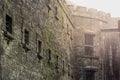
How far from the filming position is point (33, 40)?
59.9 feet

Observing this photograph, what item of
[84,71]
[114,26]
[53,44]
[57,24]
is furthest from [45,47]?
[114,26]

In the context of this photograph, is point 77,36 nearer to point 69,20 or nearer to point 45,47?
point 69,20

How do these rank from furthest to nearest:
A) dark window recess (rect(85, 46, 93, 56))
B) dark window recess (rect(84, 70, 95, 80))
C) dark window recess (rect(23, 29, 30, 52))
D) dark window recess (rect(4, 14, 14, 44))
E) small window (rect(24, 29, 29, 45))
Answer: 1. dark window recess (rect(85, 46, 93, 56))
2. dark window recess (rect(84, 70, 95, 80))
3. small window (rect(24, 29, 29, 45))
4. dark window recess (rect(23, 29, 30, 52))
5. dark window recess (rect(4, 14, 14, 44))

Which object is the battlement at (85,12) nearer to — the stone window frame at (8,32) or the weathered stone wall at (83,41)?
the weathered stone wall at (83,41)

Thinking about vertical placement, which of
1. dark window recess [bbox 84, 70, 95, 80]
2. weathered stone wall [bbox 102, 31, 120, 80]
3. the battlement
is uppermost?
the battlement

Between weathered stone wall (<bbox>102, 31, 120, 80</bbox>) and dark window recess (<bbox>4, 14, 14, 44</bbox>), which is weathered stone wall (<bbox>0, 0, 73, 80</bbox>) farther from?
weathered stone wall (<bbox>102, 31, 120, 80</bbox>)

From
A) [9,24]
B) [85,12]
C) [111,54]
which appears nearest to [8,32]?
[9,24]

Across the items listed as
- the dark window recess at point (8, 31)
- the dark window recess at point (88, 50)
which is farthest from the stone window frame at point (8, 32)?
the dark window recess at point (88, 50)

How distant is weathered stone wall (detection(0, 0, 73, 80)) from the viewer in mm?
14453

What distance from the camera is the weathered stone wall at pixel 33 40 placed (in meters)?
14.5

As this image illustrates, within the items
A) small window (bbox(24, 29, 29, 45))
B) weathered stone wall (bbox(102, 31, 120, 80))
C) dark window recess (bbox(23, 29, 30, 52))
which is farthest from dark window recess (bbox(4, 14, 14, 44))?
weathered stone wall (bbox(102, 31, 120, 80))

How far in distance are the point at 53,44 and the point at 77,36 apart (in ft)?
29.4

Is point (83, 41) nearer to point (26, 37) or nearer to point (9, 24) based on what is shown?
point (26, 37)

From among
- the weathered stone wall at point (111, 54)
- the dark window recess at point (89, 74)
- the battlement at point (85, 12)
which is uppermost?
the battlement at point (85, 12)
